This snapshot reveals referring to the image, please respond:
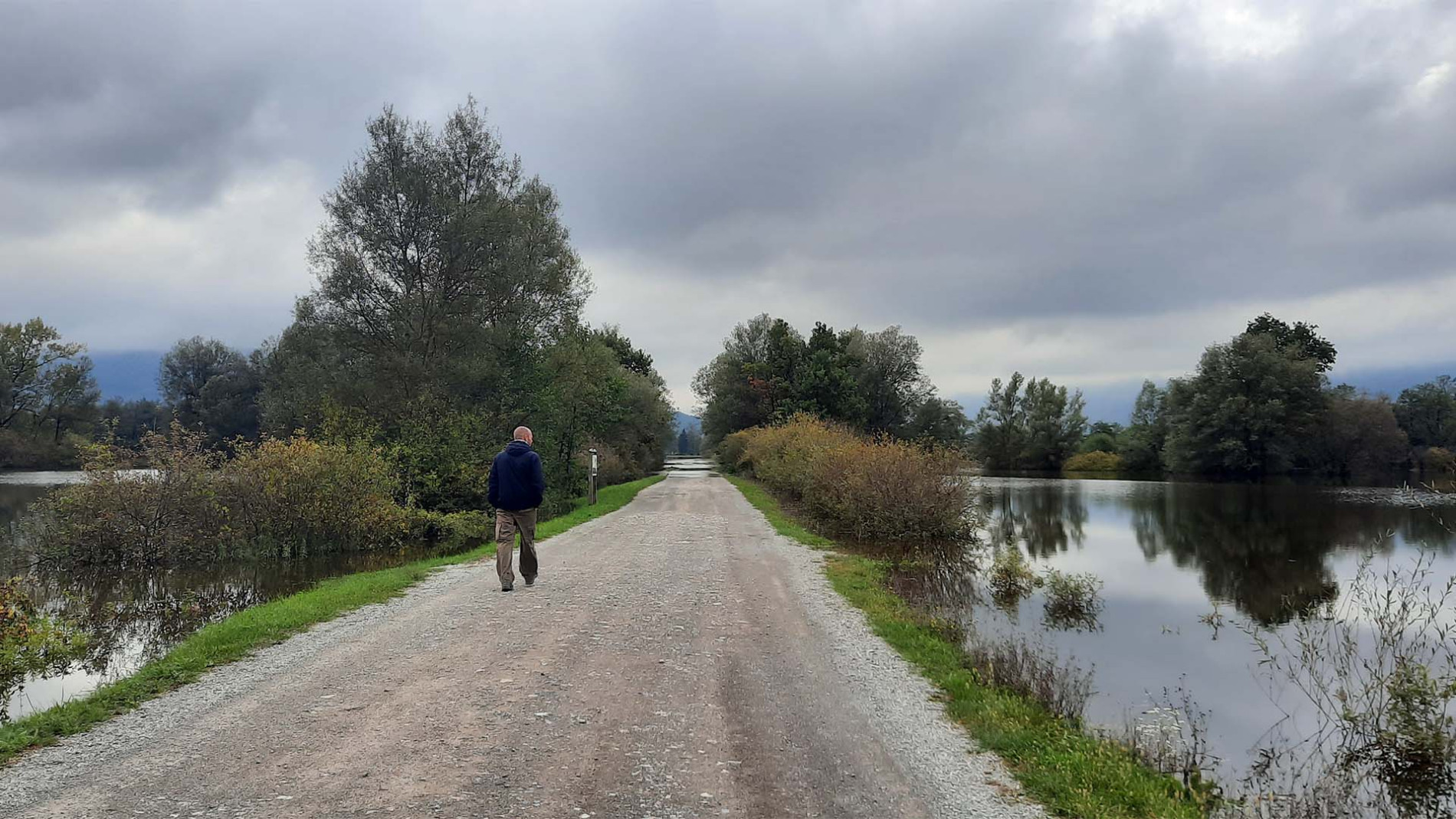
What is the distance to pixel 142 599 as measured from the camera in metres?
14.1

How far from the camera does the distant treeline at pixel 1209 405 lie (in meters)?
57.0

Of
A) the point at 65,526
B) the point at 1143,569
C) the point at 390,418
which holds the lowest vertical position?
the point at 1143,569

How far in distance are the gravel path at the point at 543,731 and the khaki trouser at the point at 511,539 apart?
1.19 metres

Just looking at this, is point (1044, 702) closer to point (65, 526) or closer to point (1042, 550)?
point (1042, 550)

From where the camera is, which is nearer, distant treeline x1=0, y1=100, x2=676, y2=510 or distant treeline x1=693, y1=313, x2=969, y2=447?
distant treeline x1=0, y1=100, x2=676, y2=510

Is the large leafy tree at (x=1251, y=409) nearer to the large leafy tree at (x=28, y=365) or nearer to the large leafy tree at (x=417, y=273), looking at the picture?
the large leafy tree at (x=417, y=273)

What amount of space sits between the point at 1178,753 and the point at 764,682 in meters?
3.75

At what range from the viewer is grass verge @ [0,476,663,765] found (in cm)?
574

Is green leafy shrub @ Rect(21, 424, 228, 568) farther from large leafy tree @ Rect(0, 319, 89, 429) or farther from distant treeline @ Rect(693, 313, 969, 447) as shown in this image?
large leafy tree @ Rect(0, 319, 89, 429)

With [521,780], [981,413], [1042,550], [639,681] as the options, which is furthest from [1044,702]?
[981,413]

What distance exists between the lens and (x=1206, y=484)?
51.6 meters

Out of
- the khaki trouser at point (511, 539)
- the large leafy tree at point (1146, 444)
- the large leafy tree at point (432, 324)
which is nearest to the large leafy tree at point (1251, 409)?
the large leafy tree at point (1146, 444)

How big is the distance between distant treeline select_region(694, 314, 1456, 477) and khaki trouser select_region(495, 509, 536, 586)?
3747 cm

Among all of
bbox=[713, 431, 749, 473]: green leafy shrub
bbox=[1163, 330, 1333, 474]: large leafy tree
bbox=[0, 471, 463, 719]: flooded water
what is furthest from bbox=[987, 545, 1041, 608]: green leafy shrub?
bbox=[1163, 330, 1333, 474]: large leafy tree
